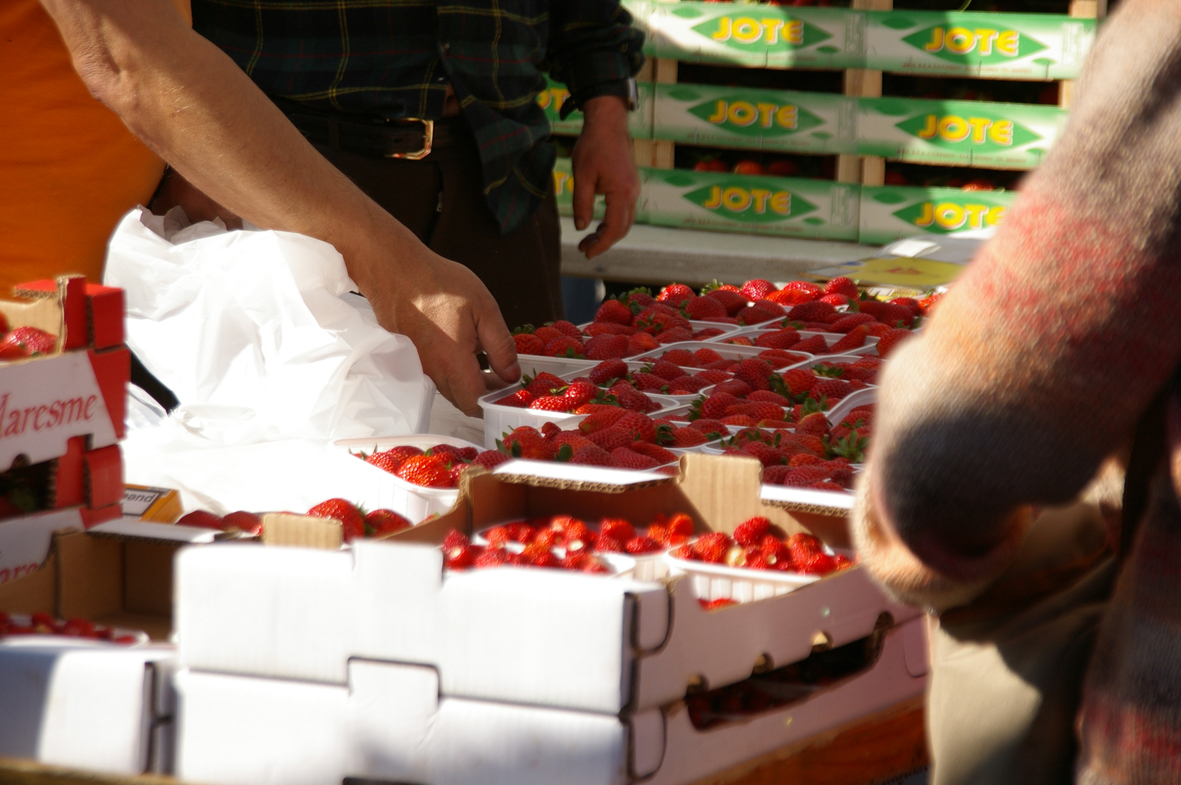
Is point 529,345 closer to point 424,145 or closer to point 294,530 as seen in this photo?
point 424,145

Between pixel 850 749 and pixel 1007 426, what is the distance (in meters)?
0.53

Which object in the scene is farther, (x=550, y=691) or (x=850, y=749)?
(x=850, y=749)

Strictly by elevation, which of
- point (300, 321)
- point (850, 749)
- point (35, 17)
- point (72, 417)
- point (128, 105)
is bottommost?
point (850, 749)

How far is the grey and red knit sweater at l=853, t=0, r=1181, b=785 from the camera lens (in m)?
0.52

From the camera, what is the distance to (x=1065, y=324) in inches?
20.9

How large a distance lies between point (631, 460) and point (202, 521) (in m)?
0.48

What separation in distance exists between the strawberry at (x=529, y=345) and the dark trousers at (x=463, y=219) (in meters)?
0.45

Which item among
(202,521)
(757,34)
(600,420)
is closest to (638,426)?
(600,420)

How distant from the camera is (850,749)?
100 cm

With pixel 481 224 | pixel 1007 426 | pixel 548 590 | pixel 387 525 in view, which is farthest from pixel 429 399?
pixel 1007 426

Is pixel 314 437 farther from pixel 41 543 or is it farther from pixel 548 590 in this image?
pixel 548 590

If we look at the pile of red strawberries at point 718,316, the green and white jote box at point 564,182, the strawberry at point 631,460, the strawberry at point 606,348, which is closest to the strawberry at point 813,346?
the pile of red strawberries at point 718,316

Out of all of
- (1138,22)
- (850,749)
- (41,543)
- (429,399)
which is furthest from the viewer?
(429,399)

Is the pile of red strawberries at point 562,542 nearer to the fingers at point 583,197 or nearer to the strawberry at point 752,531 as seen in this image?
the strawberry at point 752,531
